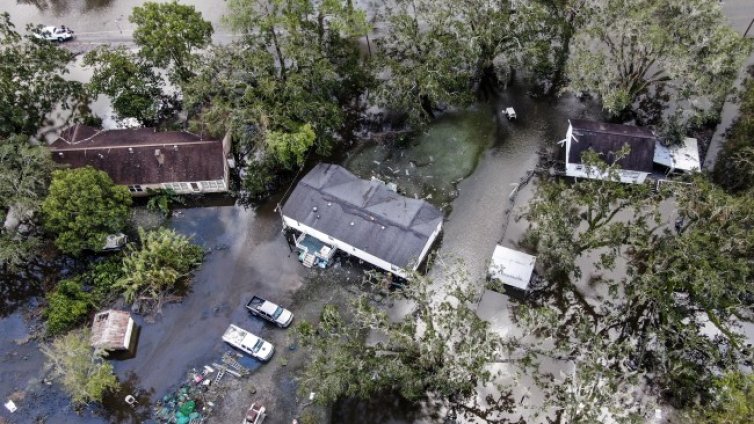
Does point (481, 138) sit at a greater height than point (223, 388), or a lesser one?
greater

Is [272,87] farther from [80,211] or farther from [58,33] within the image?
[58,33]

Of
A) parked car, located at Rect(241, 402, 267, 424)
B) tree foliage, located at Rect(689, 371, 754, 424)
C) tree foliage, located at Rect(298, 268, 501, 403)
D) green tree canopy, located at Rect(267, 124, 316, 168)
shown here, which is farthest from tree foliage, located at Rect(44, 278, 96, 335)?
tree foliage, located at Rect(689, 371, 754, 424)

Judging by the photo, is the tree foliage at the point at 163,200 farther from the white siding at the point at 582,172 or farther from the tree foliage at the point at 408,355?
the white siding at the point at 582,172

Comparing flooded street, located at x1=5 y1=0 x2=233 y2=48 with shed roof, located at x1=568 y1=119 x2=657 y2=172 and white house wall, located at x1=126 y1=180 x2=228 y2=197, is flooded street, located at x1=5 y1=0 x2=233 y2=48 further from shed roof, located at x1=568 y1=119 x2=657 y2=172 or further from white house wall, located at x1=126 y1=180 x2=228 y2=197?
shed roof, located at x1=568 y1=119 x2=657 y2=172

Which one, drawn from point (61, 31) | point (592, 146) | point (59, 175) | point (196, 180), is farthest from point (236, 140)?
point (592, 146)

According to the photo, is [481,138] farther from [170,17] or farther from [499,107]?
[170,17]

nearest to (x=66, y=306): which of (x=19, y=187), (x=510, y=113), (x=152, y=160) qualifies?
(x=19, y=187)
